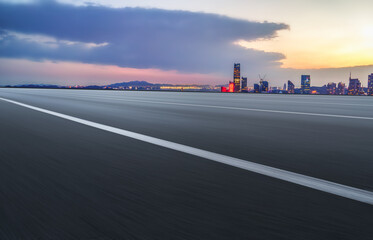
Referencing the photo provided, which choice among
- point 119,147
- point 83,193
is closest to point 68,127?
point 119,147

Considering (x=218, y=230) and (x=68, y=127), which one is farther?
(x=68, y=127)

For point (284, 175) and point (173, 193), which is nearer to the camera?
point (173, 193)

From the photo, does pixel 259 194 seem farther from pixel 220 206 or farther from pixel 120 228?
pixel 120 228

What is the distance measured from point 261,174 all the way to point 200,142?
157 centimetres

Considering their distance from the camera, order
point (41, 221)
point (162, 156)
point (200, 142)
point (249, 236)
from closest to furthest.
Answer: point (249, 236) < point (41, 221) < point (162, 156) < point (200, 142)

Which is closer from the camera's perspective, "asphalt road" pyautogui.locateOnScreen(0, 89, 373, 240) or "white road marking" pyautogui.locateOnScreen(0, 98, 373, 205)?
"asphalt road" pyautogui.locateOnScreen(0, 89, 373, 240)

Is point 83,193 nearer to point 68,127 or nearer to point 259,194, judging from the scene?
point 259,194

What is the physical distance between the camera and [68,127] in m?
5.31

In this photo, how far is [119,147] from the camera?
3.53m

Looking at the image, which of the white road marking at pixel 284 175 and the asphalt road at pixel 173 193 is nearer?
the asphalt road at pixel 173 193

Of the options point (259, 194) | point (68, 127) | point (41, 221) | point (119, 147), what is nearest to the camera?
point (41, 221)

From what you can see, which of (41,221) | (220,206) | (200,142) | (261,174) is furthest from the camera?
(200,142)

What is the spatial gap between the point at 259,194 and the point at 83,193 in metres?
1.09

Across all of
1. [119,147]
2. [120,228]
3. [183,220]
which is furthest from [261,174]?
[119,147]
